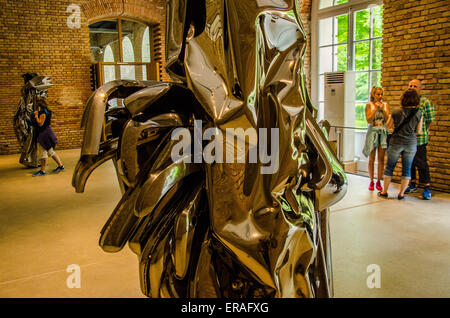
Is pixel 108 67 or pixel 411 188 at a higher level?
A: pixel 108 67

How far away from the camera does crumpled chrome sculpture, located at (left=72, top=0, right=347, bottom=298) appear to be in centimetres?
98

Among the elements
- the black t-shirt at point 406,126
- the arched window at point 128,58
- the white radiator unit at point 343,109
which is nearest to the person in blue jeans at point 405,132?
the black t-shirt at point 406,126

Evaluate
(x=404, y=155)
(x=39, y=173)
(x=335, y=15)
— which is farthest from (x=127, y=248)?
(x=335, y=15)

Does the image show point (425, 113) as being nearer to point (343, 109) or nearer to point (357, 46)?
point (343, 109)

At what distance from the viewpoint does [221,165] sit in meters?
0.98

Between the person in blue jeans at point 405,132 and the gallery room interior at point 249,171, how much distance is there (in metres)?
0.02

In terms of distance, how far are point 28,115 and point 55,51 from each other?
378 cm

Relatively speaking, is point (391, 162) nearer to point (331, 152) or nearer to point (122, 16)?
point (331, 152)

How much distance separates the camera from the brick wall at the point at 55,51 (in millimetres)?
12297

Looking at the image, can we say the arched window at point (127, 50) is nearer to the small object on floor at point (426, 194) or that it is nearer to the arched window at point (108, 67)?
the arched window at point (108, 67)

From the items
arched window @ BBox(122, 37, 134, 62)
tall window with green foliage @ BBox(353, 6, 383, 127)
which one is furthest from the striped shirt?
arched window @ BBox(122, 37, 134, 62)

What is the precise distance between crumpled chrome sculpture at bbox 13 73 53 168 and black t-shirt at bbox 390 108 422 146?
7.62m

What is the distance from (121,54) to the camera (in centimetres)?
1404
